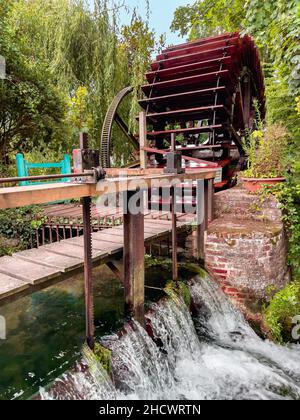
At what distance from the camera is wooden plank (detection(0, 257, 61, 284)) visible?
2039mm

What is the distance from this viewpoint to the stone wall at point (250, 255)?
3.36 m

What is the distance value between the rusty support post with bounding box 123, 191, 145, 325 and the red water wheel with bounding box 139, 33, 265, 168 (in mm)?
3259

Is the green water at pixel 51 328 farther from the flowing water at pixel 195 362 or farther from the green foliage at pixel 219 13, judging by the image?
the green foliage at pixel 219 13

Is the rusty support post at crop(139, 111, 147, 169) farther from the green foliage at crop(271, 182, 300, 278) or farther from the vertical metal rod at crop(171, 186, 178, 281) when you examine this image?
the green foliage at crop(271, 182, 300, 278)

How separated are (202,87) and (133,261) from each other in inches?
187

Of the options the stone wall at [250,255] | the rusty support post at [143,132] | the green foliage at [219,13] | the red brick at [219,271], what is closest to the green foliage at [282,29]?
the stone wall at [250,255]

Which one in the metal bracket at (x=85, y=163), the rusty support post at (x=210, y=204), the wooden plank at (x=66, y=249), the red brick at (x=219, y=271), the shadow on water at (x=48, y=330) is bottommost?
the shadow on water at (x=48, y=330)

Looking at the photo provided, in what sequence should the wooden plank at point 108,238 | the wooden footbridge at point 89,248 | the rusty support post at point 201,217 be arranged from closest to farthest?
the wooden footbridge at point 89,248
the wooden plank at point 108,238
the rusty support post at point 201,217

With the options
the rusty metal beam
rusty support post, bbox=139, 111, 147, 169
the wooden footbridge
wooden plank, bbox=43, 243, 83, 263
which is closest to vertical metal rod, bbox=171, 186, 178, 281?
the wooden footbridge

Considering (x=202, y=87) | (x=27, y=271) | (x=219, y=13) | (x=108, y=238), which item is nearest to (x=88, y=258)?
(x=27, y=271)

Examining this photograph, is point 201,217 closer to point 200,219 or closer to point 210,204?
point 200,219

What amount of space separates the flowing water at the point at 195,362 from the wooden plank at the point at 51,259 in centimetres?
64

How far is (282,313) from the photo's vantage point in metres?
3.28

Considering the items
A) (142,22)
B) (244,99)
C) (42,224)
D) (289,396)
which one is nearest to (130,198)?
(289,396)
